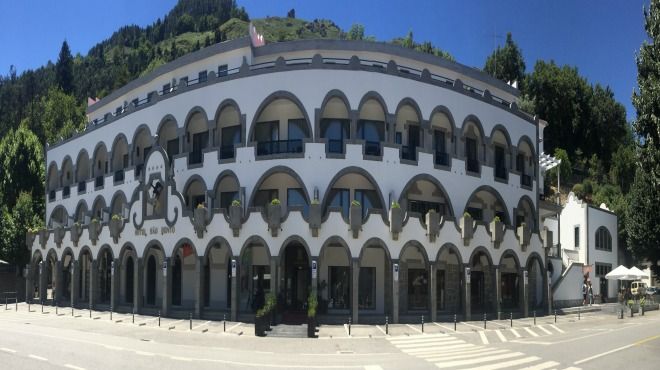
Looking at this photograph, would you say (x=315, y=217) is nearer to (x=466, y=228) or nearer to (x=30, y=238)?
(x=466, y=228)

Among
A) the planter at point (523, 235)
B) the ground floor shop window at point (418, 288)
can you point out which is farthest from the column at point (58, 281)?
the planter at point (523, 235)

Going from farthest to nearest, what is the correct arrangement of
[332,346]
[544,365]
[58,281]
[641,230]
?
1. [641,230]
2. [58,281]
3. [332,346]
4. [544,365]

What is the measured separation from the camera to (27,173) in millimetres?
67938

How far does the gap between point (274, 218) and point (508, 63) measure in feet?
230

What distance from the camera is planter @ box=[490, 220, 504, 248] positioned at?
4200cm

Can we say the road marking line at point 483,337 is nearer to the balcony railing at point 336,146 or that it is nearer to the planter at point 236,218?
the balcony railing at point 336,146

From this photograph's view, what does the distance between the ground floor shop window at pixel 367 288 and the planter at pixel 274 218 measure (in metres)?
6.76

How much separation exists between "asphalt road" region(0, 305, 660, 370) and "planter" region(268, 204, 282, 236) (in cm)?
564

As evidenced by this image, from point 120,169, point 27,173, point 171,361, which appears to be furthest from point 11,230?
point 171,361

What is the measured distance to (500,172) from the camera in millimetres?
46438

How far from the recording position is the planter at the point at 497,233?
42000 millimetres

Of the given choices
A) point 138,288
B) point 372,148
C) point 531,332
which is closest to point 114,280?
point 138,288

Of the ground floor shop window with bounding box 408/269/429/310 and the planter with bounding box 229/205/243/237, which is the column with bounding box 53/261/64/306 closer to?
the planter with bounding box 229/205/243/237

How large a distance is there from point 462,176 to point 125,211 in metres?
24.0
